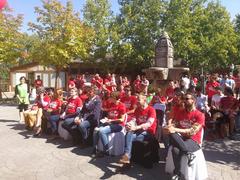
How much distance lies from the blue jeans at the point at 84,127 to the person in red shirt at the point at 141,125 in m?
1.80

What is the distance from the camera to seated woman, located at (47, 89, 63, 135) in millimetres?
10000

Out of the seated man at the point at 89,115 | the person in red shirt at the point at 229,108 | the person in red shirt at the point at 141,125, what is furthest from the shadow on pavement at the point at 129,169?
the person in red shirt at the point at 229,108

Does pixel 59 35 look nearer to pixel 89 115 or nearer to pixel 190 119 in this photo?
pixel 89 115

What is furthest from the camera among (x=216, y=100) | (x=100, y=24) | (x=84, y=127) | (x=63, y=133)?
(x=100, y=24)

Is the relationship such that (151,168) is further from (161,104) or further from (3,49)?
(3,49)

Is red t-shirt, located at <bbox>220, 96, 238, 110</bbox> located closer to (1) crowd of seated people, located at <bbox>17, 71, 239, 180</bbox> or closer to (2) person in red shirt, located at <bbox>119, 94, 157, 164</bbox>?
(1) crowd of seated people, located at <bbox>17, 71, 239, 180</bbox>

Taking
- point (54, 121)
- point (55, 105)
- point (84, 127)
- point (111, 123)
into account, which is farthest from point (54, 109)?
point (111, 123)

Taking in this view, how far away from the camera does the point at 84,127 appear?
343 inches

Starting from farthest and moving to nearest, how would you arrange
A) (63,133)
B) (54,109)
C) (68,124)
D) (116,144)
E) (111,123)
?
(54,109), (63,133), (68,124), (111,123), (116,144)

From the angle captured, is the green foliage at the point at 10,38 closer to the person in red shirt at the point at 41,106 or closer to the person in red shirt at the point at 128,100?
the person in red shirt at the point at 41,106

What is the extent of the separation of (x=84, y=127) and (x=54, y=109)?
205 centimetres

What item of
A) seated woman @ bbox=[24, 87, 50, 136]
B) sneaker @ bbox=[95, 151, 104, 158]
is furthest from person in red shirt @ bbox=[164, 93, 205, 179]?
seated woman @ bbox=[24, 87, 50, 136]

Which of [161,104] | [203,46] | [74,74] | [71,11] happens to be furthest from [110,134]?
[203,46]

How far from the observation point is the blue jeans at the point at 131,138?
6852mm
